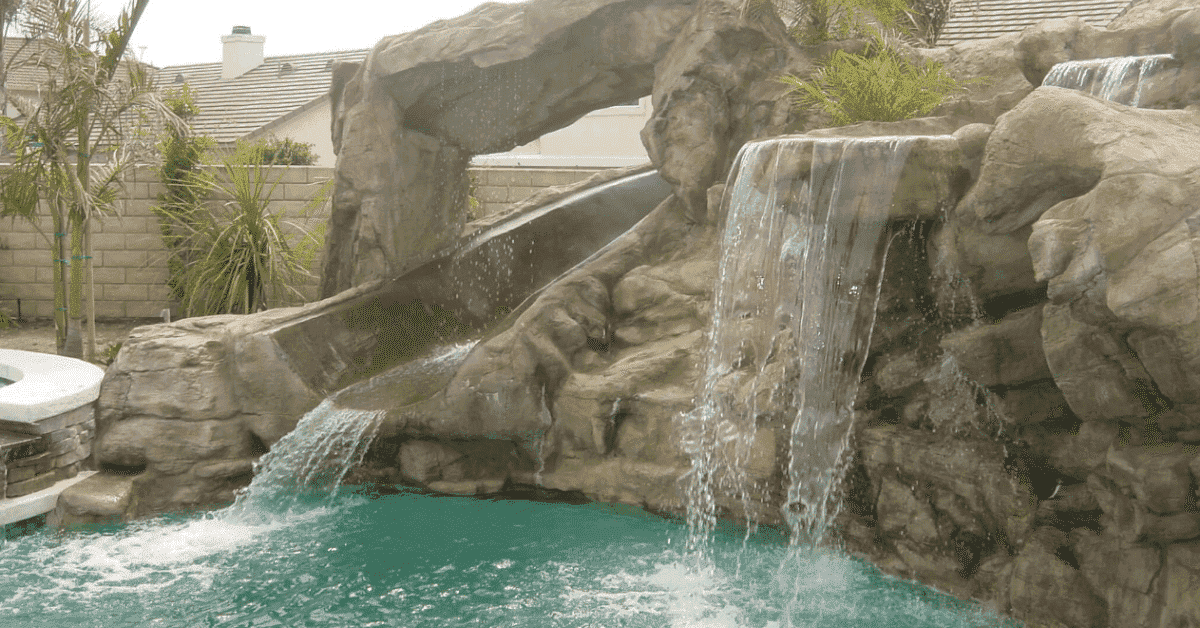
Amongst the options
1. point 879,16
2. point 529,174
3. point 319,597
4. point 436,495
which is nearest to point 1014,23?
point 529,174

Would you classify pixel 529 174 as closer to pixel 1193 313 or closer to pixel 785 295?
pixel 785 295

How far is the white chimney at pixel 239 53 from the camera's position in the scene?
23172mm

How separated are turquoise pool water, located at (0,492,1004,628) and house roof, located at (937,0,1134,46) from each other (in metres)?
11.2

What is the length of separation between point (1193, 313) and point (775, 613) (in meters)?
2.35

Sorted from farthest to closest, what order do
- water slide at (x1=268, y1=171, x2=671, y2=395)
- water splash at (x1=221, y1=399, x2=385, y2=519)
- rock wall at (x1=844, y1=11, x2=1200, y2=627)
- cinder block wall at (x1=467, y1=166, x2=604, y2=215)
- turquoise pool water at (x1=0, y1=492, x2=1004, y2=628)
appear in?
cinder block wall at (x1=467, y1=166, x2=604, y2=215), water slide at (x1=268, y1=171, x2=671, y2=395), water splash at (x1=221, y1=399, x2=385, y2=519), turquoise pool water at (x1=0, y1=492, x2=1004, y2=628), rock wall at (x1=844, y1=11, x2=1200, y2=627)

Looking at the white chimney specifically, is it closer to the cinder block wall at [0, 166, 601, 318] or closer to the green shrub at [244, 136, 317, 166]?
the green shrub at [244, 136, 317, 166]

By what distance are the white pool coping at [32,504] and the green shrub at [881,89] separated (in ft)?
18.0

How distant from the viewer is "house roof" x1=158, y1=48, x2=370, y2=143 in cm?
2005

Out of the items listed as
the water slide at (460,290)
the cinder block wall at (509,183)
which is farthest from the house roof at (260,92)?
the water slide at (460,290)

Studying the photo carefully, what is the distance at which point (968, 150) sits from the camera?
484cm

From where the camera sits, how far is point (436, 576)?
534 cm

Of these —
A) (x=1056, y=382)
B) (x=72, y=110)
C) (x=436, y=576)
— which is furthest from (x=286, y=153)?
(x=1056, y=382)

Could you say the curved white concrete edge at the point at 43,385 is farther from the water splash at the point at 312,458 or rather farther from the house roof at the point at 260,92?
the house roof at the point at 260,92

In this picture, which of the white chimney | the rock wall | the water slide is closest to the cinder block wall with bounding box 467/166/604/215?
the water slide
